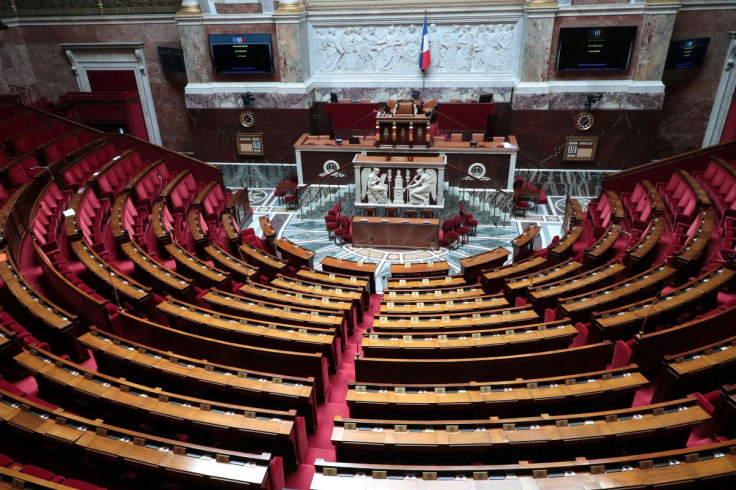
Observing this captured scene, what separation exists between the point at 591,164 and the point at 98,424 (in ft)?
38.4

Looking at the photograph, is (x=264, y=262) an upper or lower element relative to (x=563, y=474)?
lower

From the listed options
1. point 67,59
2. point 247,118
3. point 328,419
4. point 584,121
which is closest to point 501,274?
point 328,419

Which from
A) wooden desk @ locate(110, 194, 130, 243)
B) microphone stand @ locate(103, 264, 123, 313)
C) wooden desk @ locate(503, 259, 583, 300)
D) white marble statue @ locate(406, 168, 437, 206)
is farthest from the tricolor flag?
microphone stand @ locate(103, 264, 123, 313)

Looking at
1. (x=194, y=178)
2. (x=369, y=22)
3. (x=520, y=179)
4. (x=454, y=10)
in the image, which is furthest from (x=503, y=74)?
(x=194, y=178)

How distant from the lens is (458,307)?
5.67 m

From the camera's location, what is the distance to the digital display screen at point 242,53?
38.5 feet

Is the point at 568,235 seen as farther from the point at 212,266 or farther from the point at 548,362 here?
the point at 212,266

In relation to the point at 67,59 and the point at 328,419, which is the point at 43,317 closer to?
the point at 328,419

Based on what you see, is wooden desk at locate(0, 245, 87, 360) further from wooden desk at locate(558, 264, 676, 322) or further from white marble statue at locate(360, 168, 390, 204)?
white marble statue at locate(360, 168, 390, 204)

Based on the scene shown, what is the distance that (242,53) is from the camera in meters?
11.8

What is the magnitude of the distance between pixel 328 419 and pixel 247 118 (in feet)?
32.7

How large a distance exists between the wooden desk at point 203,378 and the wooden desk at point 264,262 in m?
2.73

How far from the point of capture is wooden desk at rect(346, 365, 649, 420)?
12.4 feet

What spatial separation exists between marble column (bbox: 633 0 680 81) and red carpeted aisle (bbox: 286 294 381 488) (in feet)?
31.9
